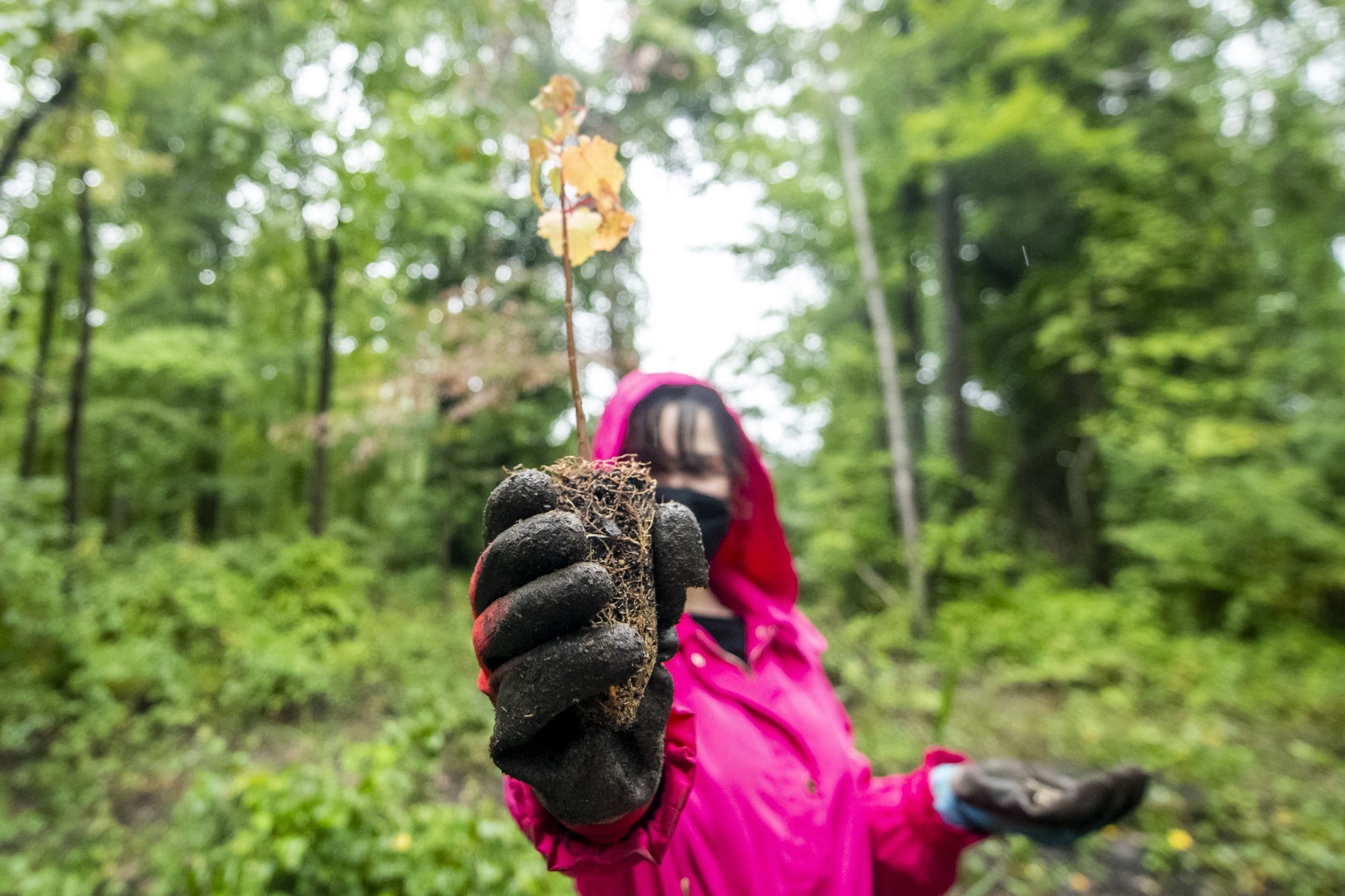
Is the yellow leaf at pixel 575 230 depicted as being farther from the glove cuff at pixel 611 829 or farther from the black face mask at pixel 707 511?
the glove cuff at pixel 611 829

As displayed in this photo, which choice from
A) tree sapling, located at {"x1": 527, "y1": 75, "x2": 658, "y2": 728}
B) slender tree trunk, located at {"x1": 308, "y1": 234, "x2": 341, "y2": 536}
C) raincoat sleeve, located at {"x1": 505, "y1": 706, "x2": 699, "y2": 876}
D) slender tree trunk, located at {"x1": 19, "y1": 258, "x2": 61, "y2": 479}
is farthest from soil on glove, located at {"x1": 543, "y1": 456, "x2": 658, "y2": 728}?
slender tree trunk, located at {"x1": 19, "y1": 258, "x2": 61, "y2": 479}

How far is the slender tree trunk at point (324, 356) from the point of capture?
7.00m

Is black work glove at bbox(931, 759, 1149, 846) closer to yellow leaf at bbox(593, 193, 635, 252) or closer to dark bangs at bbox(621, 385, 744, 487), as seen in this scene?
dark bangs at bbox(621, 385, 744, 487)

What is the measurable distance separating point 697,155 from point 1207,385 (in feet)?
23.6

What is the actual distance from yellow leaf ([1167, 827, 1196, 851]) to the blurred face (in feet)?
14.6

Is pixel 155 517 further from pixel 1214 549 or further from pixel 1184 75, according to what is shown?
pixel 1184 75

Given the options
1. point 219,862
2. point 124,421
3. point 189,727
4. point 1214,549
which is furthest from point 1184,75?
point 124,421

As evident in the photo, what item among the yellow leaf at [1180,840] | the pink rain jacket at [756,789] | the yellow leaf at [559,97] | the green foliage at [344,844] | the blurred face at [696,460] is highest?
the yellow leaf at [559,97]

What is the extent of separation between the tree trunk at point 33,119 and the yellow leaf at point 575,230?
18.6 feet

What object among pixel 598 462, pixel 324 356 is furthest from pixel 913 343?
pixel 598 462

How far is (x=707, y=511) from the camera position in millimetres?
1442

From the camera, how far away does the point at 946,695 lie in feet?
8.54

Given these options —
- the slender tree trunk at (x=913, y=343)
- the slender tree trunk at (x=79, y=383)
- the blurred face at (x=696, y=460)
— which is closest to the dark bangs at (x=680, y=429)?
the blurred face at (x=696, y=460)

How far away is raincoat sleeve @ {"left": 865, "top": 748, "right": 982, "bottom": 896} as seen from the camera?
1.38m
